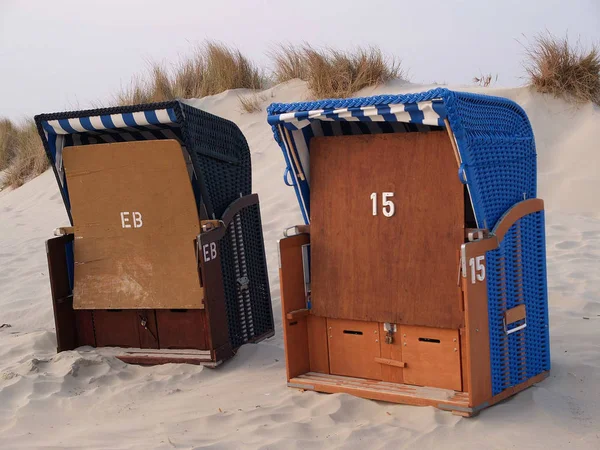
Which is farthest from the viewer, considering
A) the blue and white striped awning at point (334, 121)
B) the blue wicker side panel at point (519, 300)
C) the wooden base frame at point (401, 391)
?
the blue wicker side panel at point (519, 300)

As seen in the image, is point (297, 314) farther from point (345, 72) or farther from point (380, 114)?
point (345, 72)

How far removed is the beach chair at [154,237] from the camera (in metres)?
5.67

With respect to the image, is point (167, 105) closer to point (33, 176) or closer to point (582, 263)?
point (582, 263)

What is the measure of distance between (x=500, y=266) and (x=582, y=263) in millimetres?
3866

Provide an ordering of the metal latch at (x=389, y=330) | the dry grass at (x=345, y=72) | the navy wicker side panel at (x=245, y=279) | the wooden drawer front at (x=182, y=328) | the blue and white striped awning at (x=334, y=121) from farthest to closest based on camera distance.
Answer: the dry grass at (x=345, y=72)
the navy wicker side panel at (x=245, y=279)
the wooden drawer front at (x=182, y=328)
the metal latch at (x=389, y=330)
the blue and white striped awning at (x=334, y=121)

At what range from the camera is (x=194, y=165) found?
5570mm

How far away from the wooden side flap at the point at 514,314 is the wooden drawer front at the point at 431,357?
0.30 meters

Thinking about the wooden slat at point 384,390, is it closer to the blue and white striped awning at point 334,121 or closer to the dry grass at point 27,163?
the blue and white striped awning at point 334,121

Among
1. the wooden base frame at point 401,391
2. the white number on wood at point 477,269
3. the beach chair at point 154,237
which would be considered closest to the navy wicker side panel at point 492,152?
the white number on wood at point 477,269

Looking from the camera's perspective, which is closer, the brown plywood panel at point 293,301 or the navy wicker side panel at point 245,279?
the brown plywood panel at point 293,301

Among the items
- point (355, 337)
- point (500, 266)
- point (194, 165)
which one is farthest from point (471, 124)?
point (194, 165)

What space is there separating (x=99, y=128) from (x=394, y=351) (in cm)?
266

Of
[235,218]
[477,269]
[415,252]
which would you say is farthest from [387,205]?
[235,218]

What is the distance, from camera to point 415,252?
4566 millimetres
